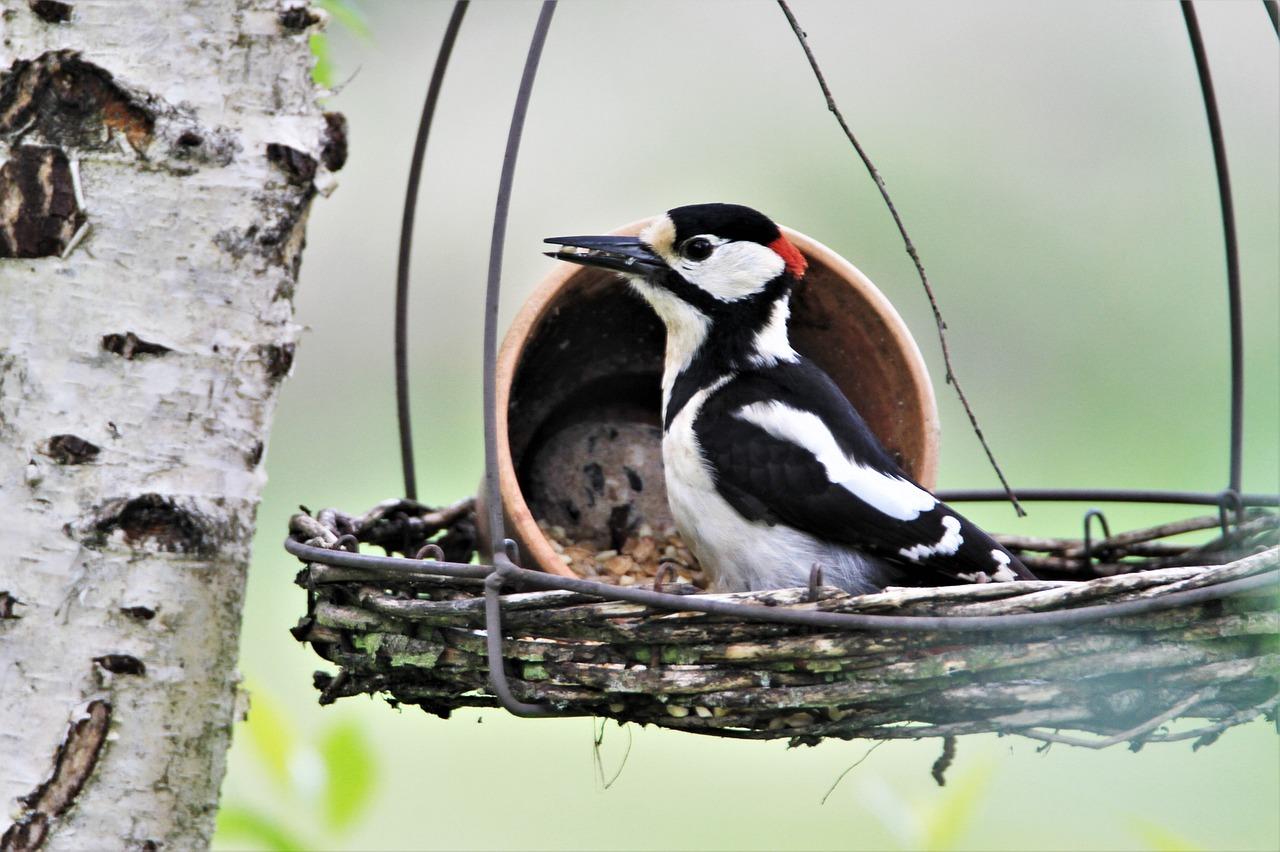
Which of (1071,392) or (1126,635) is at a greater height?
(1071,392)

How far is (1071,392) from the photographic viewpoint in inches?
221

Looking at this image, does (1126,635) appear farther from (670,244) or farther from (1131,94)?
(1131,94)

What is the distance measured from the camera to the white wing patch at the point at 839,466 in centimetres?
193

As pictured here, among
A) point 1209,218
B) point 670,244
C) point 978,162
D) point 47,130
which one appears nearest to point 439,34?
point 978,162

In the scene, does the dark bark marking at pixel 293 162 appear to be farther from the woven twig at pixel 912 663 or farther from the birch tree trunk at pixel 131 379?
the woven twig at pixel 912 663

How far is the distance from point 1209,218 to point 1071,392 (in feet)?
4.42

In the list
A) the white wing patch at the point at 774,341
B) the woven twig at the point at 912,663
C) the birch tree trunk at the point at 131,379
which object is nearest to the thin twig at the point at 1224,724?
the woven twig at the point at 912,663

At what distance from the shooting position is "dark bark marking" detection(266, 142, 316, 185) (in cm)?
173

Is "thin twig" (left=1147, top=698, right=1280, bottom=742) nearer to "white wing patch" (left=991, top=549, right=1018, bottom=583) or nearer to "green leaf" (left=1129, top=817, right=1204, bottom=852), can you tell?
"green leaf" (left=1129, top=817, right=1204, bottom=852)

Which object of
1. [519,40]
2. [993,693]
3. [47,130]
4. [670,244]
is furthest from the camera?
[519,40]

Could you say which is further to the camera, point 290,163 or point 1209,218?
point 1209,218

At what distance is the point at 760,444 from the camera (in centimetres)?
200

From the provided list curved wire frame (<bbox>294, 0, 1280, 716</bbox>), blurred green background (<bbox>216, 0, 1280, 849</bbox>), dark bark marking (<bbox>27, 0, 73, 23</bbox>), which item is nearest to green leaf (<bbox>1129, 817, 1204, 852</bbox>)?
curved wire frame (<bbox>294, 0, 1280, 716</bbox>)

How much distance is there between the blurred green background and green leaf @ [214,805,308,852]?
2.72m
